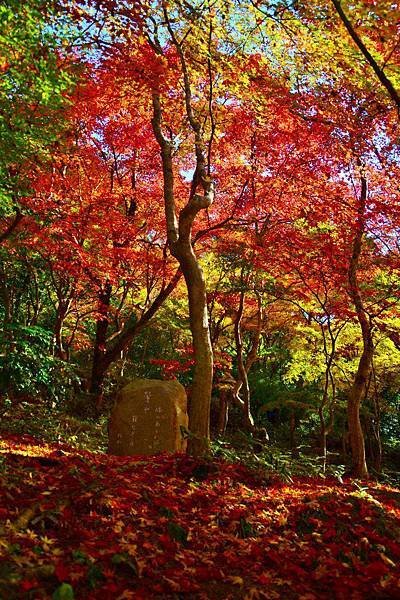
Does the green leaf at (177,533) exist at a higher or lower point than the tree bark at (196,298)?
lower

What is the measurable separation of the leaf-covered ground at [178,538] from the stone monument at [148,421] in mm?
3913

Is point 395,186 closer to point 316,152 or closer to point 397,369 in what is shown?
point 316,152

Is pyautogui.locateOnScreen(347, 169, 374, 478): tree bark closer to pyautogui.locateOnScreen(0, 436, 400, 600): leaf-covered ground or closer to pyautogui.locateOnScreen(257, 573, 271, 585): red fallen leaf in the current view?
pyautogui.locateOnScreen(0, 436, 400, 600): leaf-covered ground

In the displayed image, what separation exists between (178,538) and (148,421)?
610cm

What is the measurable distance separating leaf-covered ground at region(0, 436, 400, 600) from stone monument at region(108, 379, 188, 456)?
12.8 feet

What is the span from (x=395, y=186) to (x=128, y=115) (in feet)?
24.4

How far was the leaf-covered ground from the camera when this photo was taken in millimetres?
A: 3188

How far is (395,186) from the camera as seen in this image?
10.7 m

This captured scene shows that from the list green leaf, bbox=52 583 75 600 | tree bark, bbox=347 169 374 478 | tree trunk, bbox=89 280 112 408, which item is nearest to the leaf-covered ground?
green leaf, bbox=52 583 75 600

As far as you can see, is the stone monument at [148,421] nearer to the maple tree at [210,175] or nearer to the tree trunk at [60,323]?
the maple tree at [210,175]

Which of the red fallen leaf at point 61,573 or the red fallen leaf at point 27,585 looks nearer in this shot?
the red fallen leaf at point 27,585

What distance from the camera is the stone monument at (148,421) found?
395 inches

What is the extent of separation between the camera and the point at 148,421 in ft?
33.3

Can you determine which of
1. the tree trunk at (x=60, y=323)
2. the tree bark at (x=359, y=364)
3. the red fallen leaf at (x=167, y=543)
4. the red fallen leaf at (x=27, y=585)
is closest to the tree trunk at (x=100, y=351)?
the tree trunk at (x=60, y=323)
